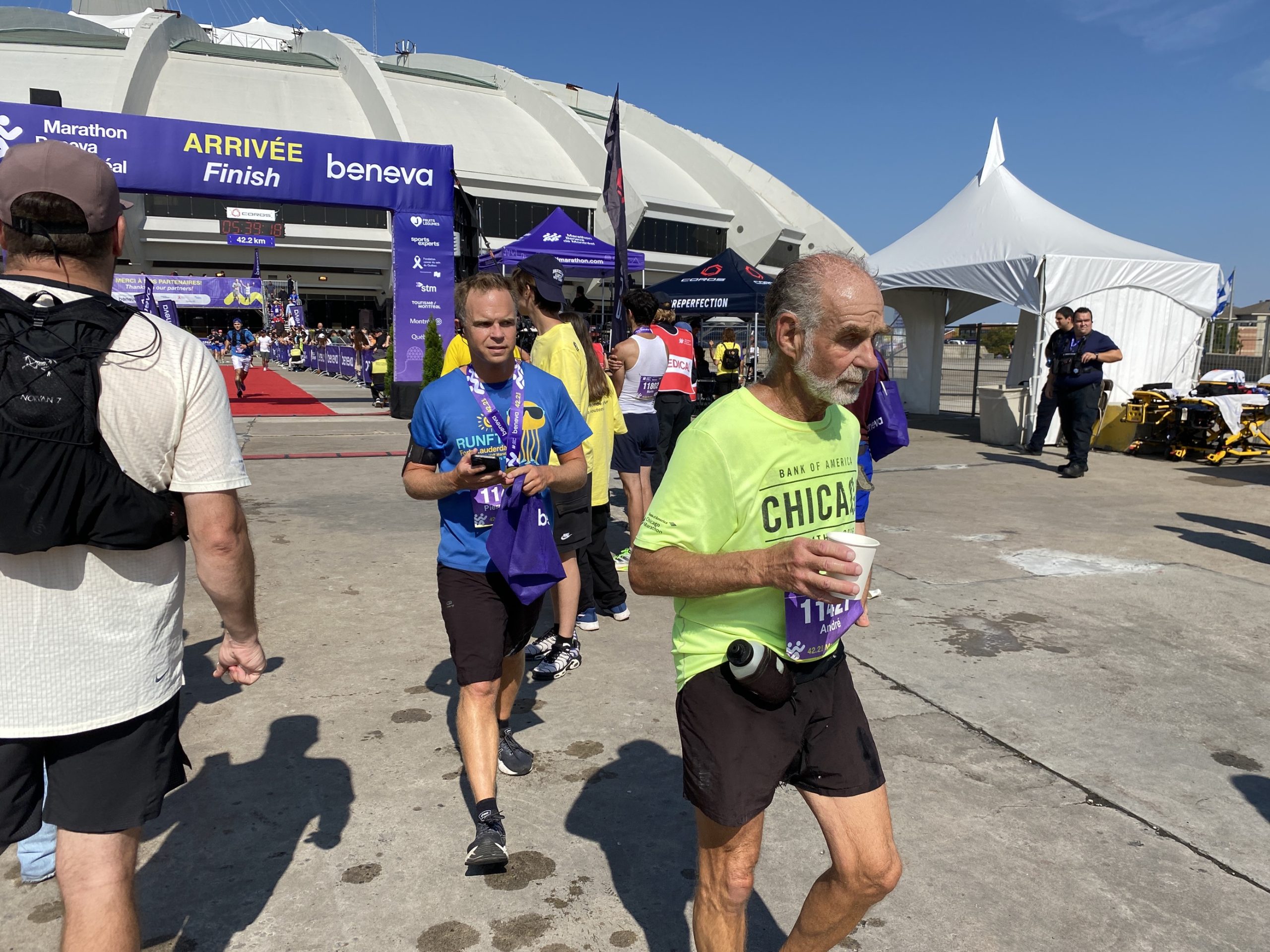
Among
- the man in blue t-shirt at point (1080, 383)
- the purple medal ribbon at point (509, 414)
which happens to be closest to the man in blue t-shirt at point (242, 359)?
the man in blue t-shirt at point (1080, 383)

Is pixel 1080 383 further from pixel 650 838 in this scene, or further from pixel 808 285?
pixel 808 285

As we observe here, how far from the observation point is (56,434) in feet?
5.06

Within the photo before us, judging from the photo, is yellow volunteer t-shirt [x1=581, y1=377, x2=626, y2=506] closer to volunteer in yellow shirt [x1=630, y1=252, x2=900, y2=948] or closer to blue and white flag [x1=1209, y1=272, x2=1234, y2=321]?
volunteer in yellow shirt [x1=630, y1=252, x2=900, y2=948]

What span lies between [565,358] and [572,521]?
3.05 feet

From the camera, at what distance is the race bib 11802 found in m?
1.80

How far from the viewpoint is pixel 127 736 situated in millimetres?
1753

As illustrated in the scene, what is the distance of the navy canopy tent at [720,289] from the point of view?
51.8ft

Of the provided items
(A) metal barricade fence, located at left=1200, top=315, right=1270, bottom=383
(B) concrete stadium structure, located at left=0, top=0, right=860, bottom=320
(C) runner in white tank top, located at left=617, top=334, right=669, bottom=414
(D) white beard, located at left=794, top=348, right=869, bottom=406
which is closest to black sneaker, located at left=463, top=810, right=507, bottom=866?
(D) white beard, located at left=794, top=348, right=869, bottom=406

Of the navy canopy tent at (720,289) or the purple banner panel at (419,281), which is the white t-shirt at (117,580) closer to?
the purple banner panel at (419,281)

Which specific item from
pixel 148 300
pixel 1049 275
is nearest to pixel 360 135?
pixel 148 300

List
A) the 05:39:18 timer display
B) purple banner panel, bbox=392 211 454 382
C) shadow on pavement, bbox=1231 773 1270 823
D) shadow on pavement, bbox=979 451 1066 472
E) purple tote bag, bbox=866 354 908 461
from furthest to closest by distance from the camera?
the 05:39:18 timer display < purple banner panel, bbox=392 211 454 382 < shadow on pavement, bbox=979 451 1066 472 < purple tote bag, bbox=866 354 908 461 < shadow on pavement, bbox=1231 773 1270 823

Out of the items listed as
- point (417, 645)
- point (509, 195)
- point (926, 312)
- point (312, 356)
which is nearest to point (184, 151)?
point (417, 645)

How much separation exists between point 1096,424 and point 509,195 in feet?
145

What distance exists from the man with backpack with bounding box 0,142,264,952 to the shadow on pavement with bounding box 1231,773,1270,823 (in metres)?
3.44
